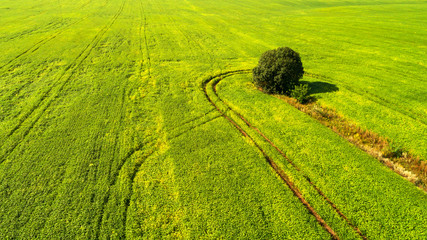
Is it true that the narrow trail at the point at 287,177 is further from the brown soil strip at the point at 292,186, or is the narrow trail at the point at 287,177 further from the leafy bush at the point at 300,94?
the leafy bush at the point at 300,94

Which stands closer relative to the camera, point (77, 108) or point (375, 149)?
point (375, 149)

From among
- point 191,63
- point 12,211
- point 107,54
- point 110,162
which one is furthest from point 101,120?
Result: point 107,54

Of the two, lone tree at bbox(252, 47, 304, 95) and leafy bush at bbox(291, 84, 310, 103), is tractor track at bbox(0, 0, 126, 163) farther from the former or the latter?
leafy bush at bbox(291, 84, 310, 103)

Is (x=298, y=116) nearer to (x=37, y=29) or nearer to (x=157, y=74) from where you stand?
(x=157, y=74)

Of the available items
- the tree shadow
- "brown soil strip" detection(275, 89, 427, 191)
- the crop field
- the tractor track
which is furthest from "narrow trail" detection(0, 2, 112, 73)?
the tree shadow

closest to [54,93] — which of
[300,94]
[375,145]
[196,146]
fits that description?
[196,146]

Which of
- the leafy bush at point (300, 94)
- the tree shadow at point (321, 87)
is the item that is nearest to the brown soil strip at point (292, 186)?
the leafy bush at point (300, 94)
